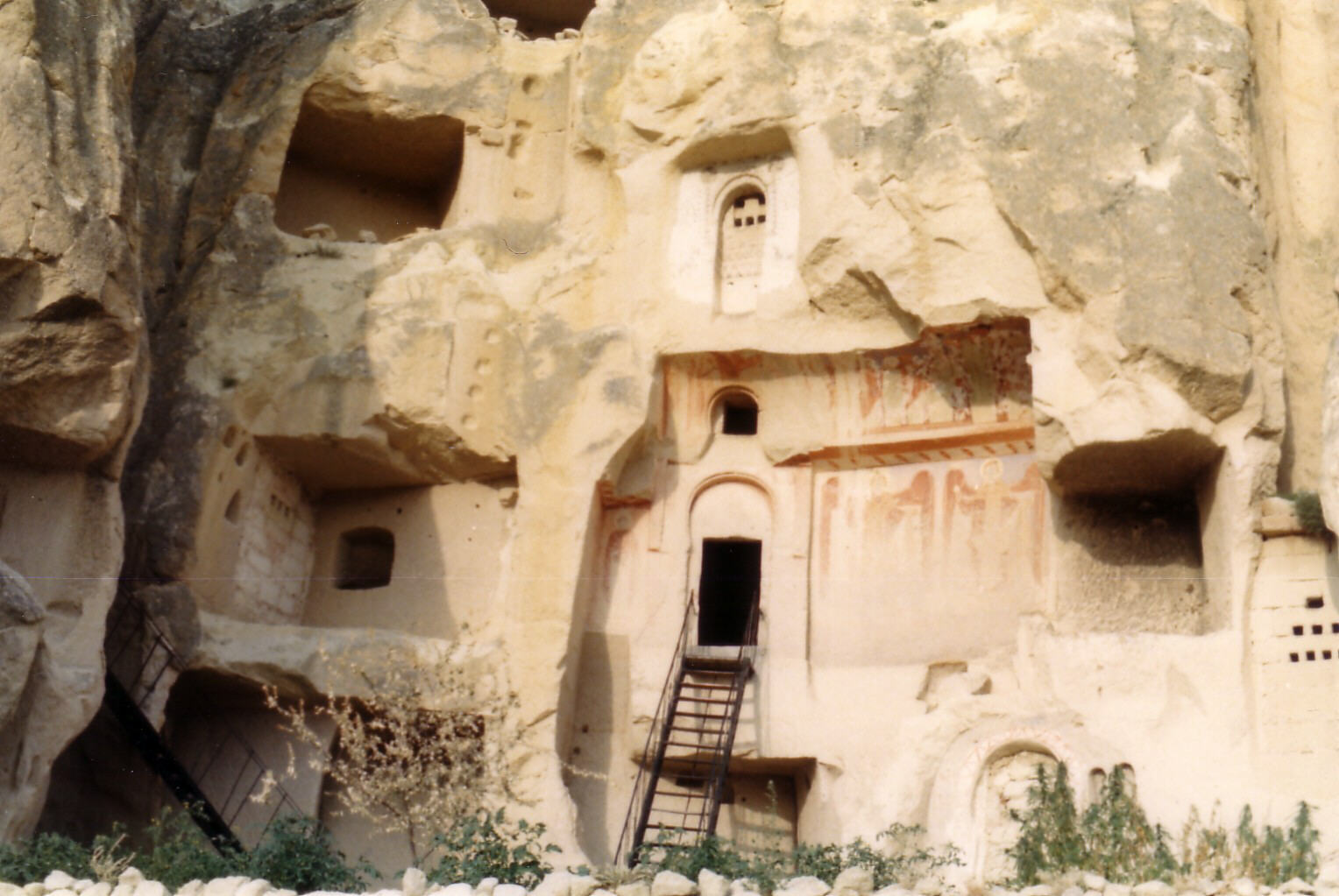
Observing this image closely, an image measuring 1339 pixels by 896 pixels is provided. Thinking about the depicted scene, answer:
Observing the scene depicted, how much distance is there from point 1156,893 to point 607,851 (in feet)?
19.1

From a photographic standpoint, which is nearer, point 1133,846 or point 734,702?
point 1133,846

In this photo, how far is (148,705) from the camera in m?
14.3

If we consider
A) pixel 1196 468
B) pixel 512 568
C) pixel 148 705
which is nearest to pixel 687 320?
pixel 512 568

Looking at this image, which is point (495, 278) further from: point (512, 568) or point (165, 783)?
point (165, 783)

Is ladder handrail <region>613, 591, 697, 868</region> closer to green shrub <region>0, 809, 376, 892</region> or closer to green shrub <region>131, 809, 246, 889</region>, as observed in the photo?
green shrub <region>0, 809, 376, 892</region>

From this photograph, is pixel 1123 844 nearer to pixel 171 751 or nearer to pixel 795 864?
pixel 795 864

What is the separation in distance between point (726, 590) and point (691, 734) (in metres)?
2.31

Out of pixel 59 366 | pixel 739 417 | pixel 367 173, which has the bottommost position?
pixel 59 366

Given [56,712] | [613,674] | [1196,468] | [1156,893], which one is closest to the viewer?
[1156,893]

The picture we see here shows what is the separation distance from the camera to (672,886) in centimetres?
937

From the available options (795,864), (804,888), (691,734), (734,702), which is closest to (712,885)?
(804,888)

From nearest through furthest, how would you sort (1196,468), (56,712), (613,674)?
(56,712), (1196,468), (613,674)

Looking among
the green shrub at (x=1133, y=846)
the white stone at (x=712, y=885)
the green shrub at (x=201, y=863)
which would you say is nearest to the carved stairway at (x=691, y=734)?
the green shrub at (x=1133, y=846)

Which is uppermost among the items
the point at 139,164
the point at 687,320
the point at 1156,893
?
the point at 139,164
